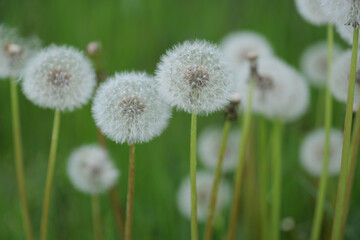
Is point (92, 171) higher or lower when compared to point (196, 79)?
lower

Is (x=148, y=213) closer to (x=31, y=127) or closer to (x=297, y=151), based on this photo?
(x=297, y=151)

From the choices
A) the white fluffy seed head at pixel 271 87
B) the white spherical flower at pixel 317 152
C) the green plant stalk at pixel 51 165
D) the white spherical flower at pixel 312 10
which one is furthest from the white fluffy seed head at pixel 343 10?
the white spherical flower at pixel 317 152

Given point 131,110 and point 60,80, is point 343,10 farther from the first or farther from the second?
point 60,80

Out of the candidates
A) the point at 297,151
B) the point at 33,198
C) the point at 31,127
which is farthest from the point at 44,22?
the point at 297,151

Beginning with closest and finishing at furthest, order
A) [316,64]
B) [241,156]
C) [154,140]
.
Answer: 1. [241,156]
2. [316,64]
3. [154,140]

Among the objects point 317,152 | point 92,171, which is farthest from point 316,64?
point 92,171

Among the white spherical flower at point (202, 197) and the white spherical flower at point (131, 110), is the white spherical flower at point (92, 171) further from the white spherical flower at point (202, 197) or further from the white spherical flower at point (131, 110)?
the white spherical flower at point (131, 110)
